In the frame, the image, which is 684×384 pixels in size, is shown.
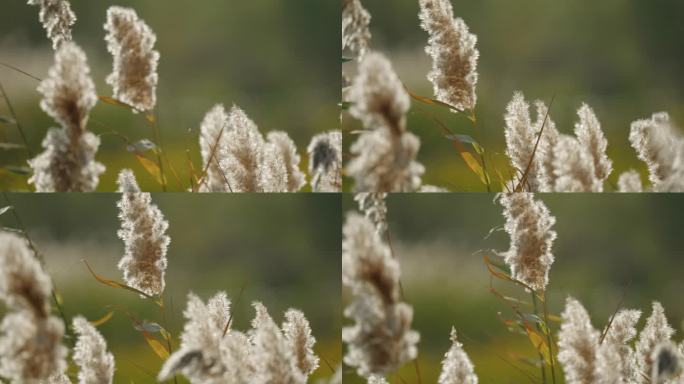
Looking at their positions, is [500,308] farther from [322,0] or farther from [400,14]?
[322,0]

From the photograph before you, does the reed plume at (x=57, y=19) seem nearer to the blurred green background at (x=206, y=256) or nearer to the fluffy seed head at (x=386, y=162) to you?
the blurred green background at (x=206, y=256)

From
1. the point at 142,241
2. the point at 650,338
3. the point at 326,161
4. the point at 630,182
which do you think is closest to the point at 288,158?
the point at 326,161

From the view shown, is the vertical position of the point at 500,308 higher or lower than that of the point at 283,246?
lower

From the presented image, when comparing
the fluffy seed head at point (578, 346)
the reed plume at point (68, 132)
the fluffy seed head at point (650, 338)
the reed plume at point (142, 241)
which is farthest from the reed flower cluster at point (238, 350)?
the fluffy seed head at point (650, 338)

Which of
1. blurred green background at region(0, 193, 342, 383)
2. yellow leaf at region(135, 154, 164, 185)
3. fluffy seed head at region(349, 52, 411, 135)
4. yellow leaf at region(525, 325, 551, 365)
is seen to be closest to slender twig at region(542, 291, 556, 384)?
yellow leaf at region(525, 325, 551, 365)

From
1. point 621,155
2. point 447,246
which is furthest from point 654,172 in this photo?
point 447,246

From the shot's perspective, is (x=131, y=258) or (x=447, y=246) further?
(x=447, y=246)

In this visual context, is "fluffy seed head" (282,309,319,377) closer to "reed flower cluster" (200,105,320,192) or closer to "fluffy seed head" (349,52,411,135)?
"reed flower cluster" (200,105,320,192)
